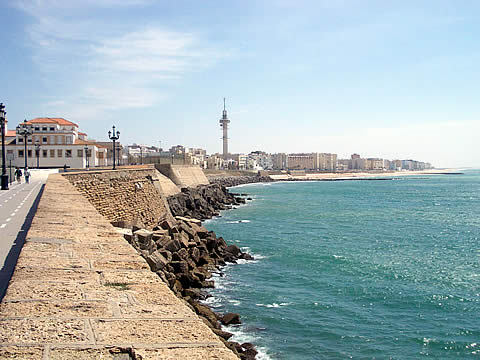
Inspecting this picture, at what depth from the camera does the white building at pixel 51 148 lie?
2199 inches

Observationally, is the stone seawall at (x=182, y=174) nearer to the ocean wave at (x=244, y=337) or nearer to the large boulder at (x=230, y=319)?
the large boulder at (x=230, y=319)

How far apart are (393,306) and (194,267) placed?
718 centimetres

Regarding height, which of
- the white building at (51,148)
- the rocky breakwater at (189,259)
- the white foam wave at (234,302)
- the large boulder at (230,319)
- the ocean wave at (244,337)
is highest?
the white building at (51,148)

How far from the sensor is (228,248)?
21.9m

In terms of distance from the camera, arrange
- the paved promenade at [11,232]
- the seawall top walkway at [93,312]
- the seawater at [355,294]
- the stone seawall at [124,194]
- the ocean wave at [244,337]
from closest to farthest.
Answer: the seawall top walkway at [93,312], the paved promenade at [11,232], the ocean wave at [244,337], the seawater at [355,294], the stone seawall at [124,194]

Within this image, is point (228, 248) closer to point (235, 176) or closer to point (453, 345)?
point (453, 345)

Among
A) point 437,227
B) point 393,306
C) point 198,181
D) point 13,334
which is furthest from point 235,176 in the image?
point 13,334

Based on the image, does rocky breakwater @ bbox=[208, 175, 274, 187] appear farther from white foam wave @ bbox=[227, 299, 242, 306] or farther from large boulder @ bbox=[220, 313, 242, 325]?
large boulder @ bbox=[220, 313, 242, 325]

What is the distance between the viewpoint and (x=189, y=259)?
1772cm

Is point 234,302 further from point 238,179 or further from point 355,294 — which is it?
point 238,179

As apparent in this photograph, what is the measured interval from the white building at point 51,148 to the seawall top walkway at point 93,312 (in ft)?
171

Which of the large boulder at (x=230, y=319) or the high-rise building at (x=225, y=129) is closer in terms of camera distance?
the large boulder at (x=230, y=319)

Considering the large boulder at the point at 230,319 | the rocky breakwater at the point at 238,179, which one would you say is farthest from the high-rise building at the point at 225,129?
the large boulder at the point at 230,319

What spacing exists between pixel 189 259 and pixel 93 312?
45.3 ft
